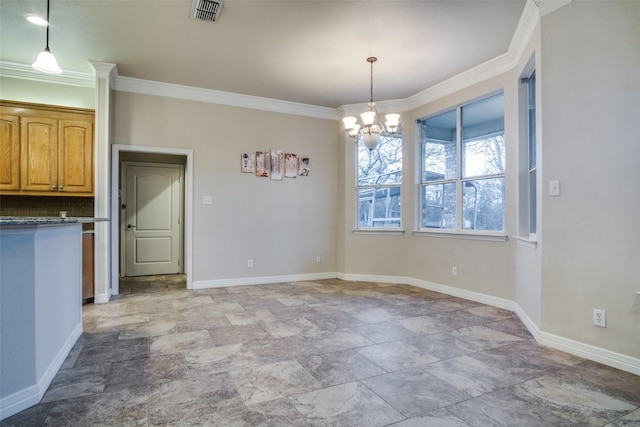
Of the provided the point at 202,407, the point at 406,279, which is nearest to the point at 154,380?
the point at 202,407

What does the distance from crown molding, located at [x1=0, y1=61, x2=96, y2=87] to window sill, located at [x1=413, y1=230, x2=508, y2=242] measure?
Answer: 16.3 feet

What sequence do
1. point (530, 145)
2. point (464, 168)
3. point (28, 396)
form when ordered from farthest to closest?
point (464, 168), point (530, 145), point (28, 396)

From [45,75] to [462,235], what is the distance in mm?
5719

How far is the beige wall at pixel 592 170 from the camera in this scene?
2.41 metres

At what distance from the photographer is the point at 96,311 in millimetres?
3797

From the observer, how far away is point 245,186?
5270 mm

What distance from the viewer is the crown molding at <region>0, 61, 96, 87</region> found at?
13.7 feet

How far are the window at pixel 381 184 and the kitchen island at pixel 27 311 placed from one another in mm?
4215

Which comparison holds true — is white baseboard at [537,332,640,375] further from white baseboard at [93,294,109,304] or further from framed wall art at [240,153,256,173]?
white baseboard at [93,294,109,304]

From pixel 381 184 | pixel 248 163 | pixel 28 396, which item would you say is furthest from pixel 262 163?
pixel 28 396

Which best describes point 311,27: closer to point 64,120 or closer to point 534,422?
point 64,120

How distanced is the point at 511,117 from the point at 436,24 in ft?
4.72

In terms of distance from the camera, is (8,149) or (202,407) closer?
(202,407)

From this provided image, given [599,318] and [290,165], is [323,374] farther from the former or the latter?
[290,165]
